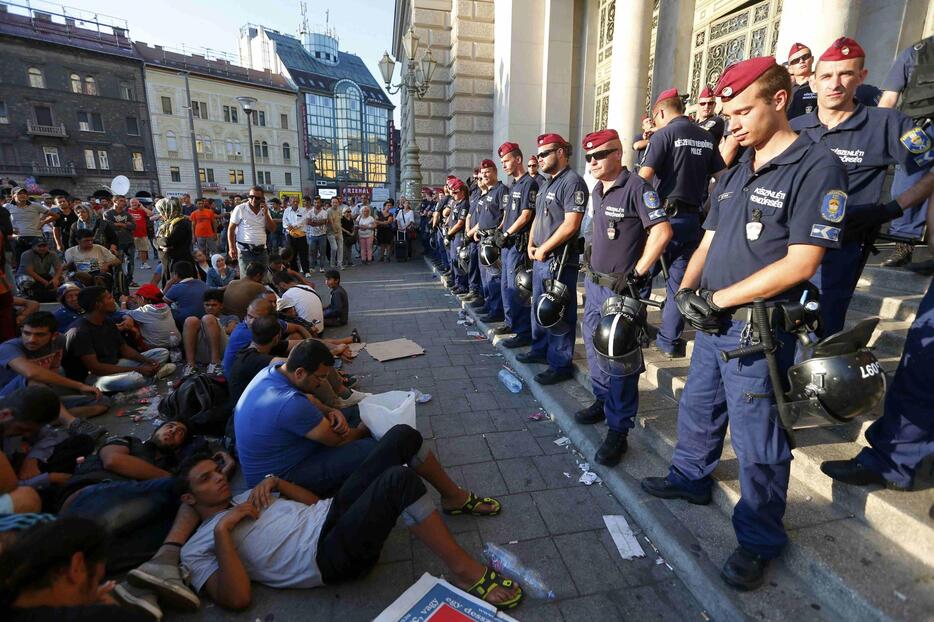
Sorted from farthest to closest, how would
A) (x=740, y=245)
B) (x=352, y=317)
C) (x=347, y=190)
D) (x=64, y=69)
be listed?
1. (x=347, y=190)
2. (x=64, y=69)
3. (x=352, y=317)
4. (x=740, y=245)

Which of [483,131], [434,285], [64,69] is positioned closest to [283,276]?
[434,285]

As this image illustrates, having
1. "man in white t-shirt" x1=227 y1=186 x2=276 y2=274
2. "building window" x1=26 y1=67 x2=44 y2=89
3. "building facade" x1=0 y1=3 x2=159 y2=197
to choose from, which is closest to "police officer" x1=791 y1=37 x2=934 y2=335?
"man in white t-shirt" x1=227 y1=186 x2=276 y2=274

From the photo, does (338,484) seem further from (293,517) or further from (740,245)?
(740,245)

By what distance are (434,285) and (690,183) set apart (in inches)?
274

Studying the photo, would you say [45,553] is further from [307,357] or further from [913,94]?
[913,94]

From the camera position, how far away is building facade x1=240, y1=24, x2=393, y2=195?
176ft

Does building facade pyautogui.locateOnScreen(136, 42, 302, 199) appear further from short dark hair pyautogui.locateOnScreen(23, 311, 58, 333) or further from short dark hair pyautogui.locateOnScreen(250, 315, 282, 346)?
short dark hair pyautogui.locateOnScreen(250, 315, 282, 346)

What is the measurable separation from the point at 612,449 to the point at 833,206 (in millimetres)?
1956

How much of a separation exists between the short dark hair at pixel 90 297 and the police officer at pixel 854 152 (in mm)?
6169

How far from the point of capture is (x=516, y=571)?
2357 mm

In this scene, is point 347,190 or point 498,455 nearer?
point 498,455

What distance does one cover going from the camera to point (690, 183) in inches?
145

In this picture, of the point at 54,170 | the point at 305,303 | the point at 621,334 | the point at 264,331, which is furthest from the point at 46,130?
the point at 621,334

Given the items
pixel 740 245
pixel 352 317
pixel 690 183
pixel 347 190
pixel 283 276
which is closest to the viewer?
pixel 740 245
